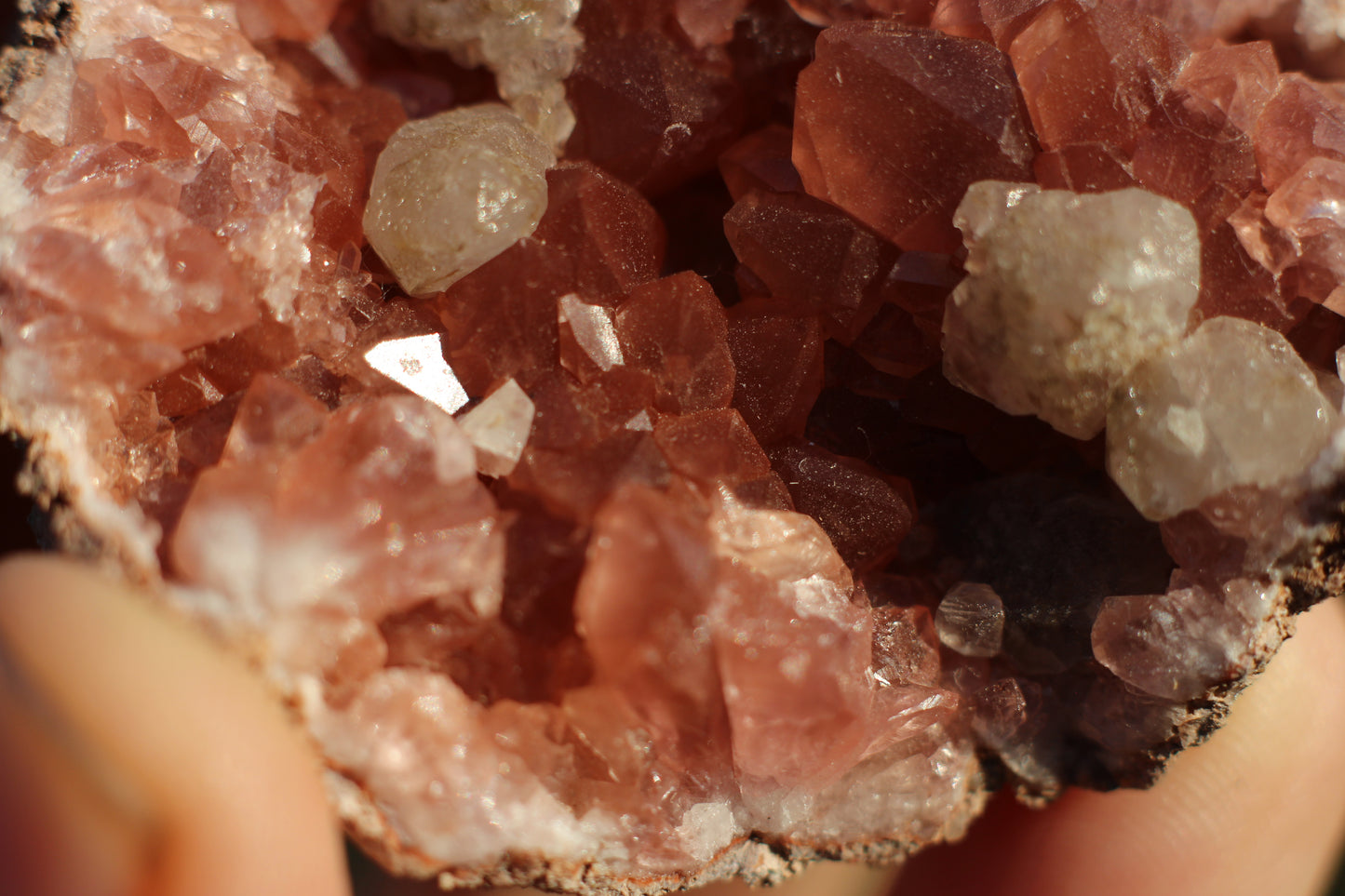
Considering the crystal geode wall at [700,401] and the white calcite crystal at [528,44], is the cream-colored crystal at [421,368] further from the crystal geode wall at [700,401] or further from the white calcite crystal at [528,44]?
the white calcite crystal at [528,44]

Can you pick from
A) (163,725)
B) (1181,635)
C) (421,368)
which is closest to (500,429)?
(421,368)

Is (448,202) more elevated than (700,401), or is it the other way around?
(448,202)

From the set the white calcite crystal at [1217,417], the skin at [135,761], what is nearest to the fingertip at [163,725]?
the skin at [135,761]

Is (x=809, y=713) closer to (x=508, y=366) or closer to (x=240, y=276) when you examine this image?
(x=508, y=366)

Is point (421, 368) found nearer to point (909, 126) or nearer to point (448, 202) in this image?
point (448, 202)

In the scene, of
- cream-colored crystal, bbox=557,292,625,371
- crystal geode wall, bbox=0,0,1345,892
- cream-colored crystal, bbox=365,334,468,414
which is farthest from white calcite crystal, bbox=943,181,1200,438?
cream-colored crystal, bbox=365,334,468,414

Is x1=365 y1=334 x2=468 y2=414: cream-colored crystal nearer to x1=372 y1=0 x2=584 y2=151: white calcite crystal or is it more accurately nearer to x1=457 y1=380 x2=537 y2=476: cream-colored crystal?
x1=457 y1=380 x2=537 y2=476: cream-colored crystal
